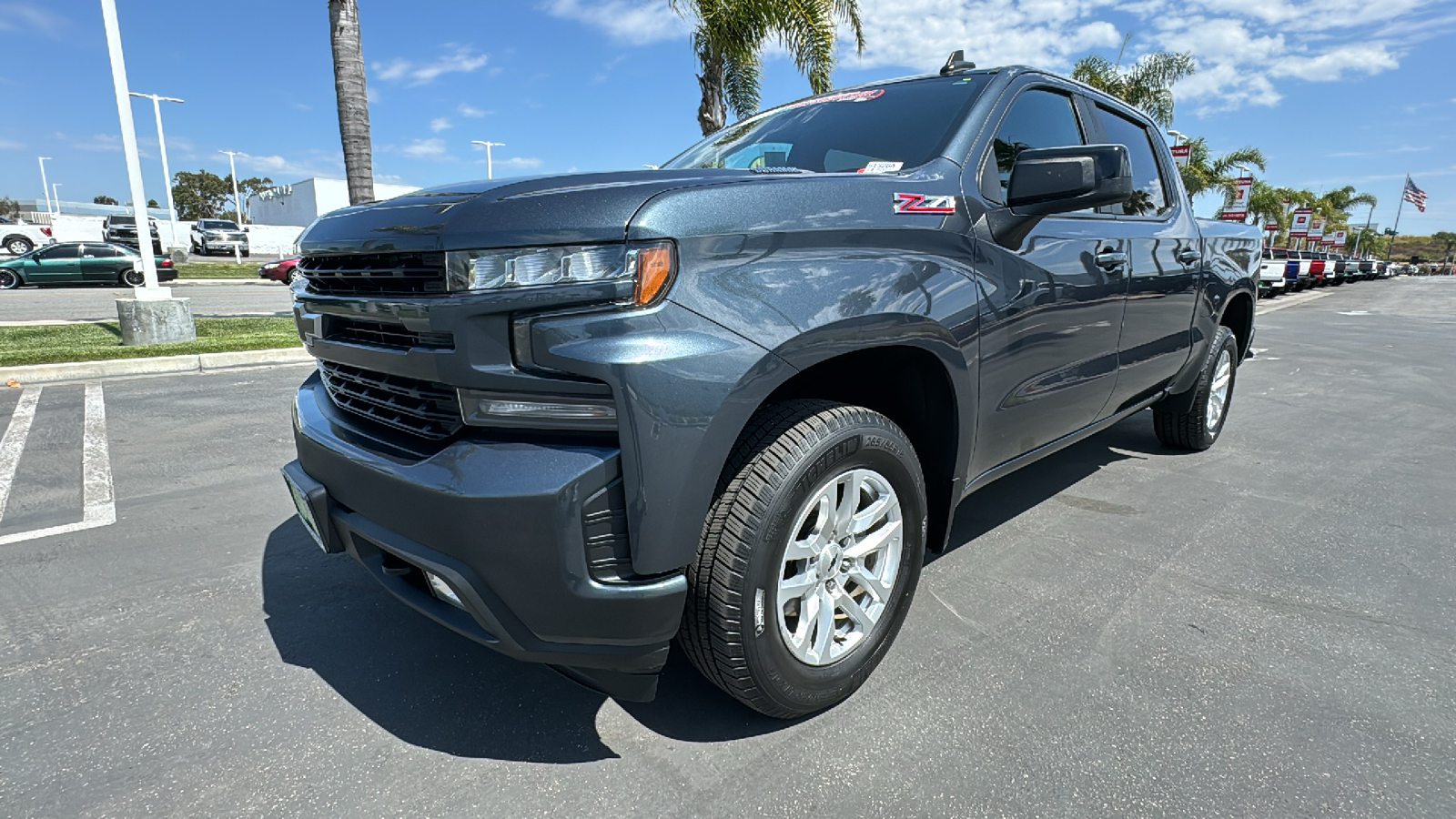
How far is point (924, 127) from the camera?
2.61 metres

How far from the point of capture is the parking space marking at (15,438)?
409 cm

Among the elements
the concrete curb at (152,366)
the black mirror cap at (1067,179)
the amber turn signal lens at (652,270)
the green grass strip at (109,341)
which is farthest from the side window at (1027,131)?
the green grass strip at (109,341)

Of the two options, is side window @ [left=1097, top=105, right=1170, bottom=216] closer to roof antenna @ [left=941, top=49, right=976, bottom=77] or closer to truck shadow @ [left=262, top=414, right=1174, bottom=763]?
roof antenna @ [left=941, top=49, right=976, bottom=77]

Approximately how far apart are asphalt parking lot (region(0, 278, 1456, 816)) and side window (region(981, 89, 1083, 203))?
147 cm

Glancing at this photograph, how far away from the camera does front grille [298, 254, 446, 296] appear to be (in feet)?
5.67

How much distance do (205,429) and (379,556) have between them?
13.7ft

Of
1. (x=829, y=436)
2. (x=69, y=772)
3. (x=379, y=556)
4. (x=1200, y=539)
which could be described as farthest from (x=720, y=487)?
(x=1200, y=539)

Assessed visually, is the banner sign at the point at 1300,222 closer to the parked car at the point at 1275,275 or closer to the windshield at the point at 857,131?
the parked car at the point at 1275,275

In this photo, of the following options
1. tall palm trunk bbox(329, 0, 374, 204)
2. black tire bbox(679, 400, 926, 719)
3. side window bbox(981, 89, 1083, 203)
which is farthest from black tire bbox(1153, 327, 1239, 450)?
tall palm trunk bbox(329, 0, 374, 204)

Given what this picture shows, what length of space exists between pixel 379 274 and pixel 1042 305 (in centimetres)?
205

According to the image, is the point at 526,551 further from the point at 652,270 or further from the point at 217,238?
the point at 217,238

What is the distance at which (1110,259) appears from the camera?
3.07 m

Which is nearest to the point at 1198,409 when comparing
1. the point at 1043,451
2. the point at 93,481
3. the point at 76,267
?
the point at 1043,451

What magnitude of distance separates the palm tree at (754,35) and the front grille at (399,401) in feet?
31.7
